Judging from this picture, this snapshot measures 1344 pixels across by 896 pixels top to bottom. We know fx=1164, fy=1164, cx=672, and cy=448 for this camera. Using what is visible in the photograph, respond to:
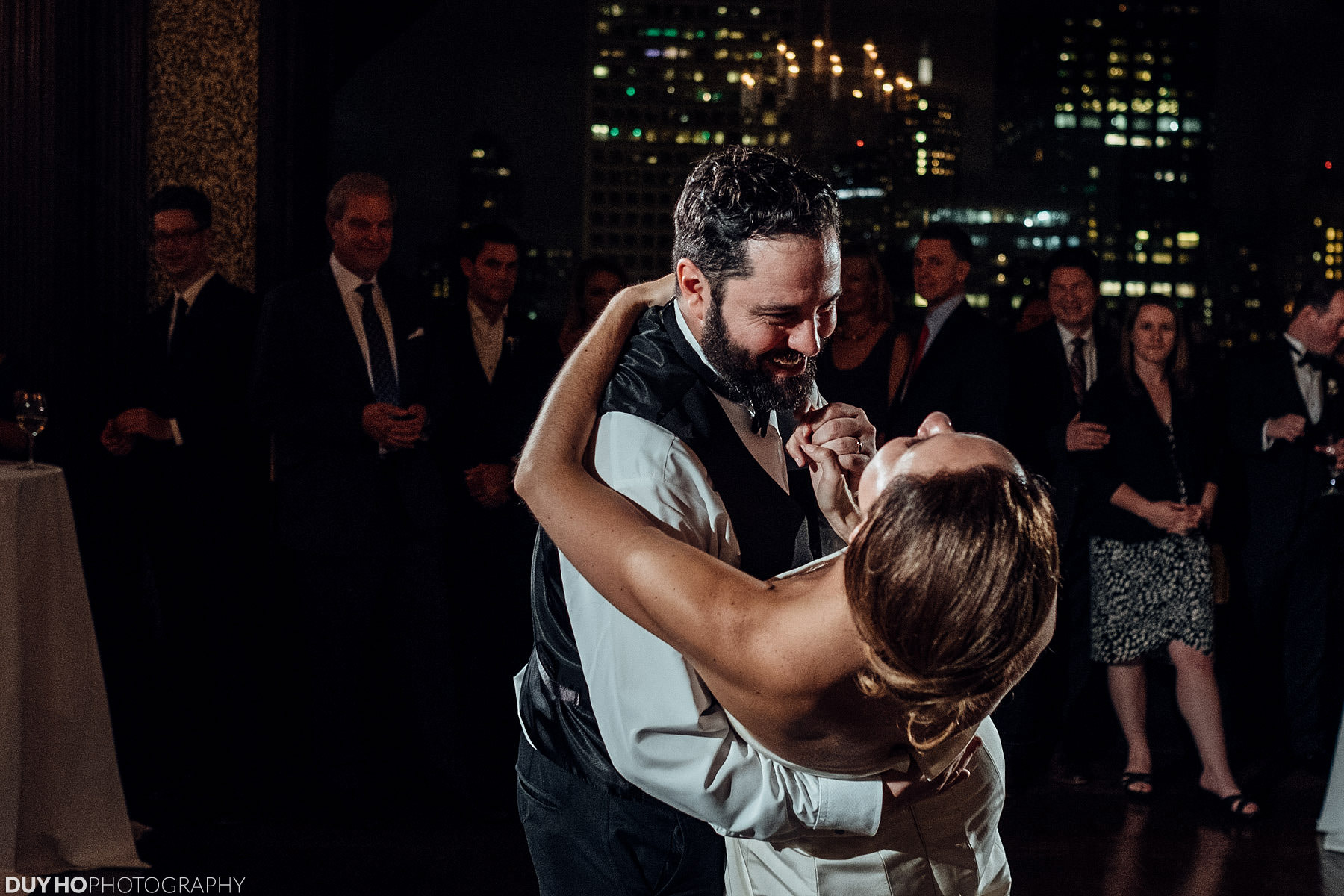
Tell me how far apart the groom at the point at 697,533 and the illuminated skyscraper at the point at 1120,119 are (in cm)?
471

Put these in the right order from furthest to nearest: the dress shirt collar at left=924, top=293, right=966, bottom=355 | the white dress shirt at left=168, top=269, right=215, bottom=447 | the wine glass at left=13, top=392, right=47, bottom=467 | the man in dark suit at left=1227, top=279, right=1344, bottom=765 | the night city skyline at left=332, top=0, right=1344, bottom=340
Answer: the night city skyline at left=332, top=0, right=1344, bottom=340 < the man in dark suit at left=1227, top=279, right=1344, bottom=765 < the dress shirt collar at left=924, top=293, right=966, bottom=355 < the white dress shirt at left=168, top=269, right=215, bottom=447 < the wine glass at left=13, top=392, right=47, bottom=467

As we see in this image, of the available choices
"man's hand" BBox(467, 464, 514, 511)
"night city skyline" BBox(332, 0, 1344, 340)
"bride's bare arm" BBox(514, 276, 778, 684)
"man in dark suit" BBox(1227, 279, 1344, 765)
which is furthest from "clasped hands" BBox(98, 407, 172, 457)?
"man in dark suit" BBox(1227, 279, 1344, 765)

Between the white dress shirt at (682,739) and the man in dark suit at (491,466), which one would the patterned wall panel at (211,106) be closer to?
the man in dark suit at (491,466)

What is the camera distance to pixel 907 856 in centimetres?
109

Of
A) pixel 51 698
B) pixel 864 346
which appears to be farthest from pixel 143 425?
pixel 864 346

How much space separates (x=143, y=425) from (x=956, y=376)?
2.42 metres

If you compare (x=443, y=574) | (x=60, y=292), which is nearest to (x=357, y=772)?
(x=443, y=574)

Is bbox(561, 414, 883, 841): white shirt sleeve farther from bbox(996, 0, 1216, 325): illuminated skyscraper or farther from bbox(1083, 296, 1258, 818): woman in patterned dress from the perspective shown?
bbox(996, 0, 1216, 325): illuminated skyscraper

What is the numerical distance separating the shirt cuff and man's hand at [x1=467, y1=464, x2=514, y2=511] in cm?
257

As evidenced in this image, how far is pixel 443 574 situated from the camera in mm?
3404

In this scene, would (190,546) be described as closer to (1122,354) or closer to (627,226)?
(627,226)

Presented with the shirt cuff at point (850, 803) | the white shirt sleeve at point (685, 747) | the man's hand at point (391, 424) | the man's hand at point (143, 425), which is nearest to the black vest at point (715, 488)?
the white shirt sleeve at point (685, 747)

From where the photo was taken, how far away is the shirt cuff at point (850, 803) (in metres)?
1.05

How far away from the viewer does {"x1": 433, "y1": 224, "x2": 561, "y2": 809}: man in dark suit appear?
361cm
